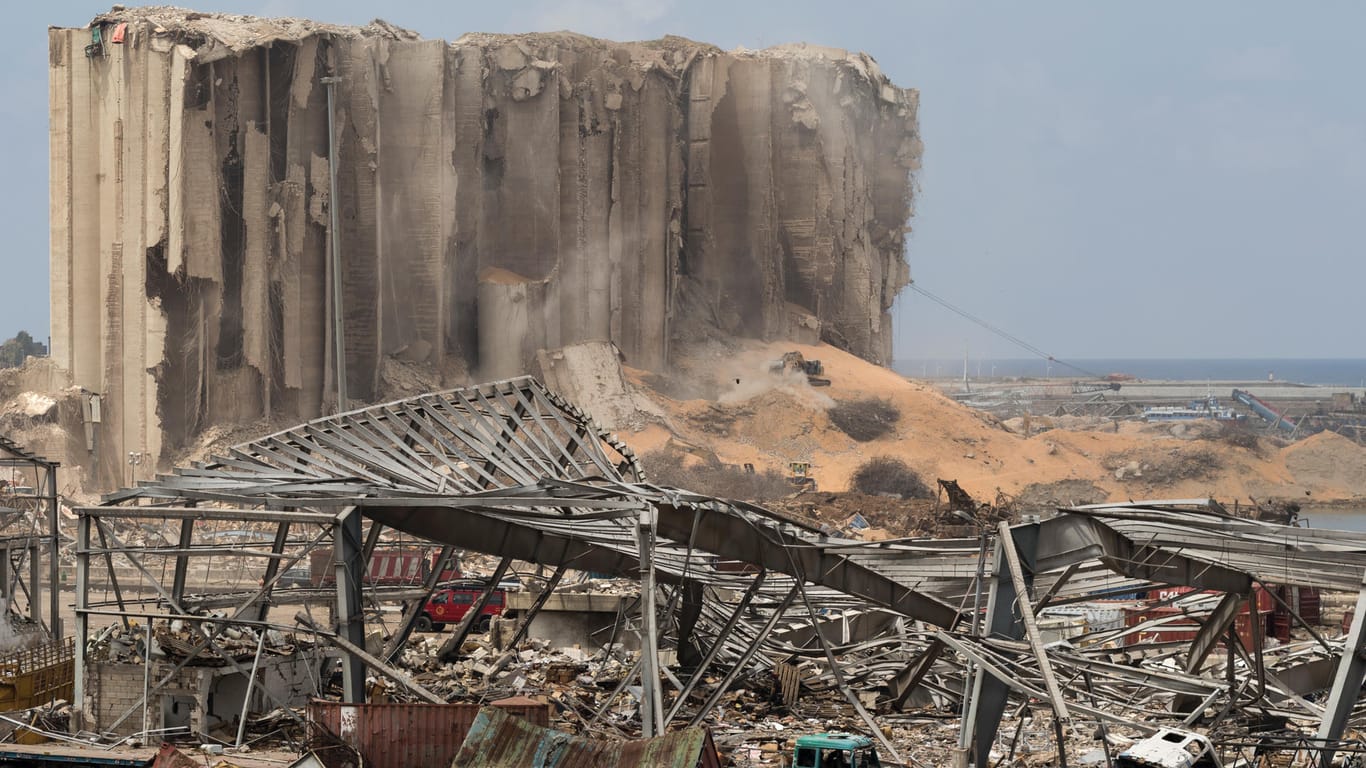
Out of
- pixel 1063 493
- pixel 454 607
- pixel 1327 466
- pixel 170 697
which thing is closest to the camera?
pixel 170 697

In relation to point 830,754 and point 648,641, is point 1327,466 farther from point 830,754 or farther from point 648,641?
point 830,754

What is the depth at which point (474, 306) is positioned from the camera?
7469 cm

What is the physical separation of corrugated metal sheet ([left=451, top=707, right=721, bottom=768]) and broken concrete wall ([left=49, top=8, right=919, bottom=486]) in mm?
47017

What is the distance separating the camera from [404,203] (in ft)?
231

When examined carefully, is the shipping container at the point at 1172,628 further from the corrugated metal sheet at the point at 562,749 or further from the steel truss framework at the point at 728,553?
the corrugated metal sheet at the point at 562,749

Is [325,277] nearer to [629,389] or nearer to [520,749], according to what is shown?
[629,389]

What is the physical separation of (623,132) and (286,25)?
52.3ft

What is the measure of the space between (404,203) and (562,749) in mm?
53194

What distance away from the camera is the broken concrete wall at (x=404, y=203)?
6406cm

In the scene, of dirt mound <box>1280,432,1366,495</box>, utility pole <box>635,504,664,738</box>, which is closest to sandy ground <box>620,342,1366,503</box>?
dirt mound <box>1280,432,1366,495</box>

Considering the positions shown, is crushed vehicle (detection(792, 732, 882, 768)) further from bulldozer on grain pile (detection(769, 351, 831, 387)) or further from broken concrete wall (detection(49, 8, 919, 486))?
bulldozer on grain pile (detection(769, 351, 831, 387))

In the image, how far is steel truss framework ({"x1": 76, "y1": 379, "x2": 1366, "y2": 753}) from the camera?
20.7 meters

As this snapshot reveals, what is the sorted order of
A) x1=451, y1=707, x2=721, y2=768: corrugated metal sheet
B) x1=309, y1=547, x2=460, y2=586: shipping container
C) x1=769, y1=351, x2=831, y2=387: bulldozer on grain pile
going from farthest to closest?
x1=769, y1=351, x2=831, y2=387: bulldozer on grain pile
x1=309, y1=547, x2=460, y2=586: shipping container
x1=451, y1=707, x2=721, y2=768: corrugated metal sheet

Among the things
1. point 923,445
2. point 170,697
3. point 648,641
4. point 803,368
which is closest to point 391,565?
point 170,697
